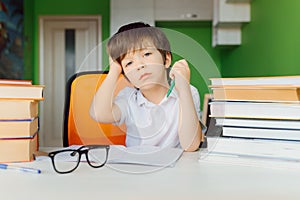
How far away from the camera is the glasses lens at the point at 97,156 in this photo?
2.14ft

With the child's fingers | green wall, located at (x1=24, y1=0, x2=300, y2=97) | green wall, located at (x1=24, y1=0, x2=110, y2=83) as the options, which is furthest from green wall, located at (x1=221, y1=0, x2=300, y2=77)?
green wall, located at (x1=24, y1=0, x2=110, y2=83)

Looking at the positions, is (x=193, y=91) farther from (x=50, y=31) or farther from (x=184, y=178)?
(x=50, y=31)

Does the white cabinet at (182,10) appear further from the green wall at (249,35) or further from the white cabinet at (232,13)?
the white cabinet at (232,13)

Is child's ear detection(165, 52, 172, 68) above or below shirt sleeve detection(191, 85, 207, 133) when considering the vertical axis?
above

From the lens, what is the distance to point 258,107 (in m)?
0.67

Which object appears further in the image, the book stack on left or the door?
the door

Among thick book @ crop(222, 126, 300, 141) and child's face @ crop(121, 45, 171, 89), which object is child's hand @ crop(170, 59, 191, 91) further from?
thick book @ crop(222, 126, 300, 141)

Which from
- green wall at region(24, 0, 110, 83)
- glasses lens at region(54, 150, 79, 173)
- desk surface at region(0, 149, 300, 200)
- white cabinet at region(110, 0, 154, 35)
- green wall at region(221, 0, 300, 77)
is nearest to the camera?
desk surface at region(0, 149, 300, 200)

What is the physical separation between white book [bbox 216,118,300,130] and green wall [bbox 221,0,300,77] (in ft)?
2.29

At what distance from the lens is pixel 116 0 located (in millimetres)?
3139

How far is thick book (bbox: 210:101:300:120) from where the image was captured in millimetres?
647

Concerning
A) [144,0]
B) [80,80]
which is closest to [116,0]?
[144,0]

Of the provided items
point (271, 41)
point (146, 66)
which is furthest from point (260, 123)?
point (271, 41)

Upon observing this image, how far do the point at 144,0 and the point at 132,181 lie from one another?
9.22 ft
